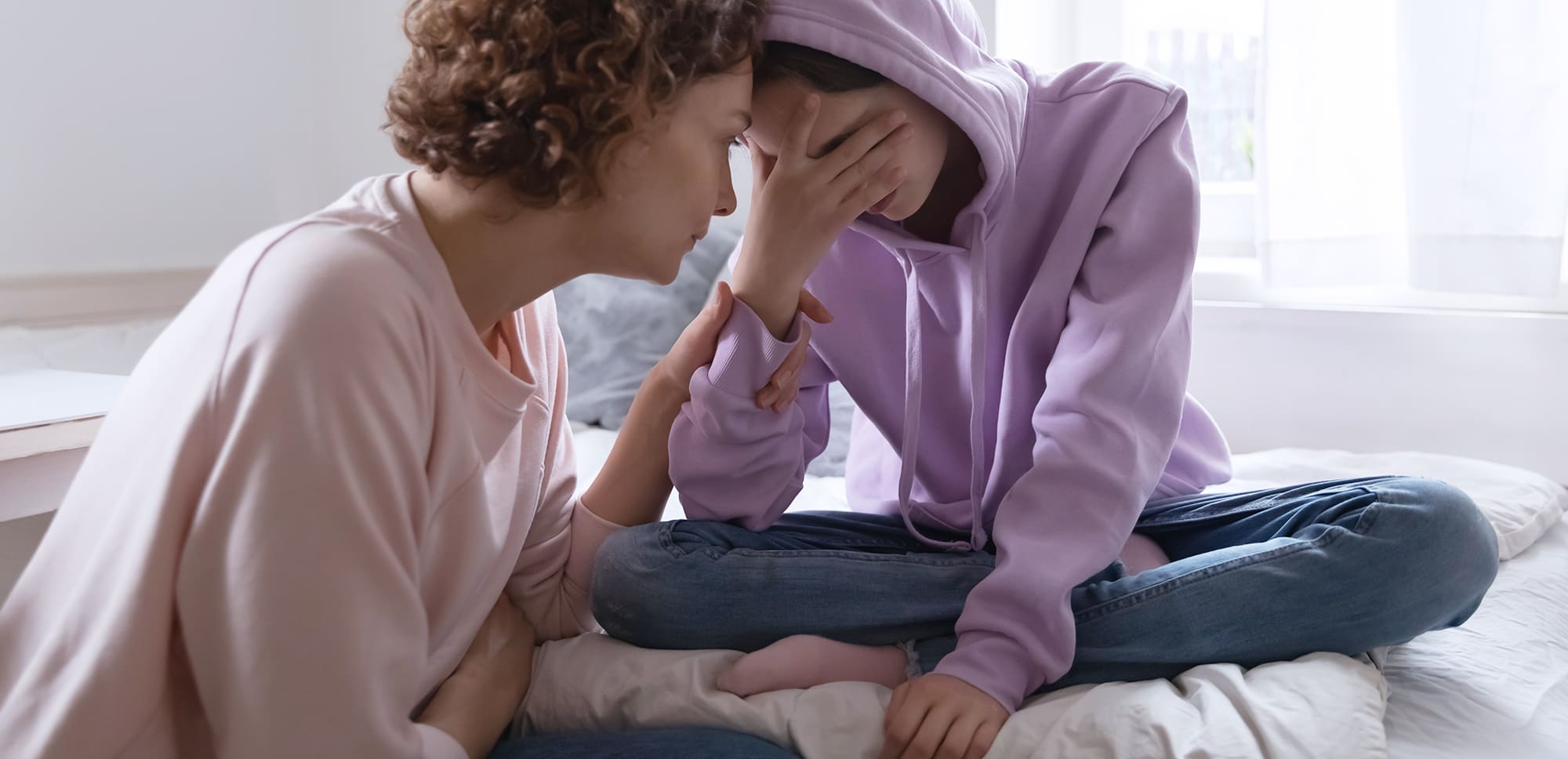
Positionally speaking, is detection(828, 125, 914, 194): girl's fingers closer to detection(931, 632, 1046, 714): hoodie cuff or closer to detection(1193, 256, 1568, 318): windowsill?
detection(931, 632, 1046, 714): hoodie cuff

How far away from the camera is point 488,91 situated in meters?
0.75

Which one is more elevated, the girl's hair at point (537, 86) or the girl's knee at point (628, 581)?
the girl's hair at point (537, 86)

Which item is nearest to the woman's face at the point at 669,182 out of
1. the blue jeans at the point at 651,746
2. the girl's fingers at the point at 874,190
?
the girl's fingers at the point at 874,190

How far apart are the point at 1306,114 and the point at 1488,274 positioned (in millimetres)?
292

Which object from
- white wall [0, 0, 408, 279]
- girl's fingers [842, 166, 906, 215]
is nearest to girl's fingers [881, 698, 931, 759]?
girl's fingers [842, 166, 906, 215]

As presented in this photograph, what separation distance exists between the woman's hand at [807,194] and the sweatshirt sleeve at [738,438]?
0.04m

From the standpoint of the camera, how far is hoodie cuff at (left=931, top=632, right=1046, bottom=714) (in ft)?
2.65

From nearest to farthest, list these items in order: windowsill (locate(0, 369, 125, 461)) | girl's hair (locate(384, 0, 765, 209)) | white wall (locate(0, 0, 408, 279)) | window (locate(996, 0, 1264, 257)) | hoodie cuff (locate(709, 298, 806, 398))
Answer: girl's hair (locate(384, 0, 765, 209)) → hoodie cuff (locate(709, 298, 806, 398)) → windowsill (locate(0, 369, 125, 461)) → white wall (locate(0, 0, 408, 279)) → window (locate(996, 0, 1264, 257))

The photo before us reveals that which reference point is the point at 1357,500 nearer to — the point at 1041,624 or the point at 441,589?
the point at 1041,624

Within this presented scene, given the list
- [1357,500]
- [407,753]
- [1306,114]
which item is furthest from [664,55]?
[1306,114]

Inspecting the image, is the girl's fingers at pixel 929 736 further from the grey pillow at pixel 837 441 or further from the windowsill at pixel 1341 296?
the windowsill at pixel 1341 296

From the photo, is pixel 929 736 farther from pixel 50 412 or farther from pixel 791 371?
pixel 50 412

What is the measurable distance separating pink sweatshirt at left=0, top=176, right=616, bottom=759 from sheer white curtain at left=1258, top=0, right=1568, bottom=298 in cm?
120

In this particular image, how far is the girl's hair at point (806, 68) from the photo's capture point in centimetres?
89
